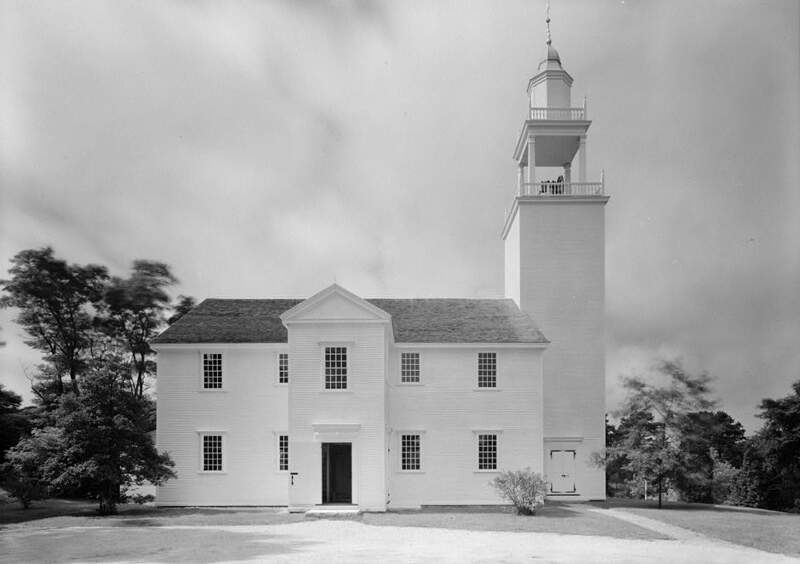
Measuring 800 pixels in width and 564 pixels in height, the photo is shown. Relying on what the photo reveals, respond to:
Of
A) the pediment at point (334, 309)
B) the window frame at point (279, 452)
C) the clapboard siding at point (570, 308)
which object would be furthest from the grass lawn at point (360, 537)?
the pediment at point (334, 309)

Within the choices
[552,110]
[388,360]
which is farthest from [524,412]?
[552,110]

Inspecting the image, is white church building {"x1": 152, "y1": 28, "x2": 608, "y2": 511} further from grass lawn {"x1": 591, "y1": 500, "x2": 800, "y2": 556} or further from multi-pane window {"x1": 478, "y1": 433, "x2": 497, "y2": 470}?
grass lawn {"x1": 591, "y1": 500, "x2": 800, "y2": 556}

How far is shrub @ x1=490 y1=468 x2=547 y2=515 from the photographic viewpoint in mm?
24734

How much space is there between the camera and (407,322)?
30875 mm

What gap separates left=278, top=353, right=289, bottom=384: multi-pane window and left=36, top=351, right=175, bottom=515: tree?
18.2 feet

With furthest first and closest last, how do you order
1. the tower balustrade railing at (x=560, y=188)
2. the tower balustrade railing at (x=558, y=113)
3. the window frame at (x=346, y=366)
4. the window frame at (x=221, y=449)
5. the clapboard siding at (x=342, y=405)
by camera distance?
the tower balustrade railing at (x=558, y=113) < the tower balustrade railing at (x=560, y=188) < the window frame at (x=221, y=449) < the window frame at (x=346, y=366) < the clapboard siding at (x=342, y=405)

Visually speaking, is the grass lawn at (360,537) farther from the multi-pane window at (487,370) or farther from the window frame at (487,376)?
the multi-pane window at (487,370)

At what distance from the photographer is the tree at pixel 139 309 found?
42.5 m

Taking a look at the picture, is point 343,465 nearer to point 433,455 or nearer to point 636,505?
point 433,455

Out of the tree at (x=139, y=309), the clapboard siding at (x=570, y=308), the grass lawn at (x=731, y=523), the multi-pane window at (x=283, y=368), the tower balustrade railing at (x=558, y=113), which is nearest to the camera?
the grass lawn at (x=731, y=523)

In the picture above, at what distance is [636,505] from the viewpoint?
1167 inches

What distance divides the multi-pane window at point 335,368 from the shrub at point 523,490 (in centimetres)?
707

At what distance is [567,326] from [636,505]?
8.29 meters

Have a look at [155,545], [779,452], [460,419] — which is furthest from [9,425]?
[779,452]
